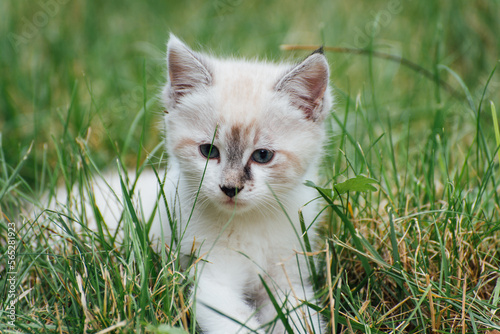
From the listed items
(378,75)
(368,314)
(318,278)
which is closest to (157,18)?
(378,75)

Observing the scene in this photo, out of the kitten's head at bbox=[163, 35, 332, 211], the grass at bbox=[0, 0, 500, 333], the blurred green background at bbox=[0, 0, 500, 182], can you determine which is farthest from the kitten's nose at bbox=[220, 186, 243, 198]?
the blurred green background at bbox=[0, 0, 500, 182]

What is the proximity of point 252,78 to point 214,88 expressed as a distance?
19cm

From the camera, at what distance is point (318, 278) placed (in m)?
2.46

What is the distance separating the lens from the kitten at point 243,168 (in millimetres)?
2160

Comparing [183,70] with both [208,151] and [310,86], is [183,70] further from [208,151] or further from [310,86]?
[310,86]

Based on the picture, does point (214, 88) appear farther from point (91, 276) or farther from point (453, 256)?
point (453, 256)

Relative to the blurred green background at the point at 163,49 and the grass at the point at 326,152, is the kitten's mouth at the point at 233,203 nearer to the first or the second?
the grass at the point at 326,152

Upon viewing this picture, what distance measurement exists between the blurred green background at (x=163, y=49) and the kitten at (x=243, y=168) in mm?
1156

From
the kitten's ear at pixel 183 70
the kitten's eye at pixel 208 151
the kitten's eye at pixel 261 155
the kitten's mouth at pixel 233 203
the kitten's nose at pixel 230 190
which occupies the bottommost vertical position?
the kitten's mouth at pixel 233 203

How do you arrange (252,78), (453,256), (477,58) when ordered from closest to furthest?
(453,256) < (252,78) < (477,58)

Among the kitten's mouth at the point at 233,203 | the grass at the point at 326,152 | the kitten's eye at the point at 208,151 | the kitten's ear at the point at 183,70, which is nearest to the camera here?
the grass at the point at 326,152

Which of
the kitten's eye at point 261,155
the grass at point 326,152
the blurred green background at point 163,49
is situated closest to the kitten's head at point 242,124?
the kitten's eye at point 261,155

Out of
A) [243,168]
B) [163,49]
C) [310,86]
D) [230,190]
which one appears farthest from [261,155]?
[163,49]

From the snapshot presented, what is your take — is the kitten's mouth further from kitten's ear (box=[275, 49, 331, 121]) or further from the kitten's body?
kitten's ear (box=[275, 49, 331, 121])
